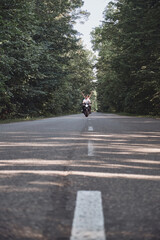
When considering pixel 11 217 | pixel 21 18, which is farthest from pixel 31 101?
pixel 11 217

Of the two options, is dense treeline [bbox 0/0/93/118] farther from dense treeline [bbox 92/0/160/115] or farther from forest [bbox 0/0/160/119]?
dense treeline [bbox 92/0/160/115]

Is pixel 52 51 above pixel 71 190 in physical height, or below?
above

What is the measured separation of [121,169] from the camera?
4.60 meters

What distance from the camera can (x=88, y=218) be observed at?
8.25 ft

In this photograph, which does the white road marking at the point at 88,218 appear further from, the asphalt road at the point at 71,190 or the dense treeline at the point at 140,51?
the dense treeline at the point at 140,51

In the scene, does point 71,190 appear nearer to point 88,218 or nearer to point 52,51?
point 88,218

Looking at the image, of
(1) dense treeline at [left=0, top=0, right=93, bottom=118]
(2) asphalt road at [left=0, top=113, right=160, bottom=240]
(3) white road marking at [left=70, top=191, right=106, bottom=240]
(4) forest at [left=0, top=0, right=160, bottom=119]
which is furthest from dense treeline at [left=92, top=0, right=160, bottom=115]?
(3) white road marking at [left=70, top=191, right=106, bottom=240]

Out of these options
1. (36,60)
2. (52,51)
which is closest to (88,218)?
(36,60)

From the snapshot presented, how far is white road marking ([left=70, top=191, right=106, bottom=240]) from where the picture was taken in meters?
2.19

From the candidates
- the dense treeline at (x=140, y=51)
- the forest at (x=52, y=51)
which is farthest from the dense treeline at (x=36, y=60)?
the dense treeline at (x=140, y=51)

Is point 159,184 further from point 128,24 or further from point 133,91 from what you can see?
point 133,91

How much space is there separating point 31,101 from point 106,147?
75.1 feet

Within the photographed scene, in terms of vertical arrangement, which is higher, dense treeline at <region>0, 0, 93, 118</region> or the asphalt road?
dense treeline at <region>0, 0, 93, 118</region>

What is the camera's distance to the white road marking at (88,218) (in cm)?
219
